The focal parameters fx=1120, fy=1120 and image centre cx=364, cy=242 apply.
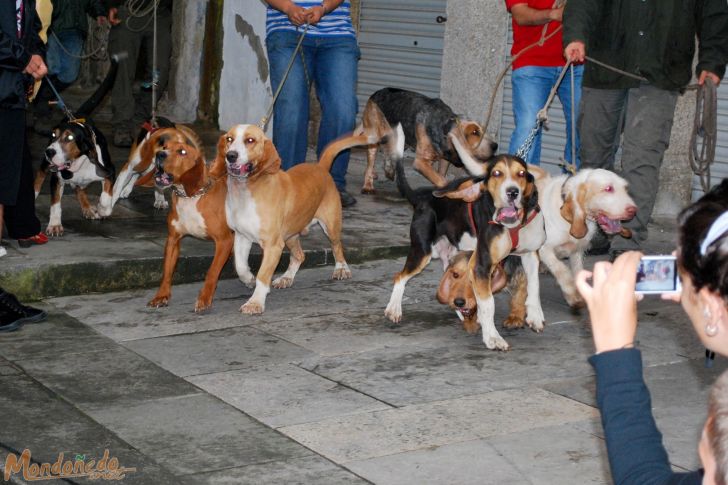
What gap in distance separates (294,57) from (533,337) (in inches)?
125

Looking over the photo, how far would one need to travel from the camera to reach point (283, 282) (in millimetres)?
7480

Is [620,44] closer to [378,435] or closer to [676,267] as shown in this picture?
[378,435]

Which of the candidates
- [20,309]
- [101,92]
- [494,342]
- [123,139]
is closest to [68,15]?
[123,139]

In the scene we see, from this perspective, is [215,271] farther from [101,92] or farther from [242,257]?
[101,92]

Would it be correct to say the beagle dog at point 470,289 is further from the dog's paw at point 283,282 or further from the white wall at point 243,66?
the white wall at point 243,66

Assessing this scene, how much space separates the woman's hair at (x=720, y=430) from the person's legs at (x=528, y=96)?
21.0ft

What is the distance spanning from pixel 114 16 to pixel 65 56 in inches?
30.5

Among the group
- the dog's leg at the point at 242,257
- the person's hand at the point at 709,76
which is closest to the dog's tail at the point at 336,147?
the dog's leg at the point at 242,257

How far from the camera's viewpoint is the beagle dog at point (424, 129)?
9078mm

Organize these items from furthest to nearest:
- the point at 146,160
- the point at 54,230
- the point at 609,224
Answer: the point at 54,230, the point at 146,160, the point at 609,224

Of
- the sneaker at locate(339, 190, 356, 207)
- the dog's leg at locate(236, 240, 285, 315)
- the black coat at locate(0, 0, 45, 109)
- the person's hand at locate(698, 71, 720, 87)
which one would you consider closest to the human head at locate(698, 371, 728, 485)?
the dog's leg at locate(236, 240, 285, 315)

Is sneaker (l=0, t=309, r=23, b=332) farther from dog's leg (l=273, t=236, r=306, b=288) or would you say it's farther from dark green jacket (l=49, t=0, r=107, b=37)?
dark green jacket (l=49, t=0, r=107, b=37)

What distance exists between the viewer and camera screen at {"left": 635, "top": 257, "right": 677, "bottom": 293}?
2.14 metres

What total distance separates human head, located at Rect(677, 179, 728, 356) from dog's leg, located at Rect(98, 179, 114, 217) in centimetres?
671
